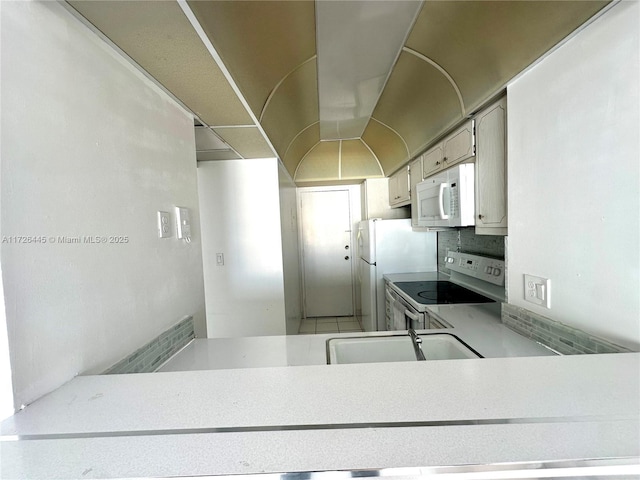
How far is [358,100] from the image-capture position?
2.17 m

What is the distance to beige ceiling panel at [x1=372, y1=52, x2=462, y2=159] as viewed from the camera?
5.69ft

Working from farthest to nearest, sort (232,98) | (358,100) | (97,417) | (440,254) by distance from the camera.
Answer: (440,254)
(358,100)
(232,98)
(97,417)

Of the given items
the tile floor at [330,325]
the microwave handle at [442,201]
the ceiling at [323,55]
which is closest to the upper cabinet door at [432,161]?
the ceiling at [323,55]

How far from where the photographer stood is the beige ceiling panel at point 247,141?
66.7 inches

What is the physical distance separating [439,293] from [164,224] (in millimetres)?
1995

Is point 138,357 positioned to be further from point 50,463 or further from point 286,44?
point 286,44

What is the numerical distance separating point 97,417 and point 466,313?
1.74 meters

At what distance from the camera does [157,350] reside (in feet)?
3.36

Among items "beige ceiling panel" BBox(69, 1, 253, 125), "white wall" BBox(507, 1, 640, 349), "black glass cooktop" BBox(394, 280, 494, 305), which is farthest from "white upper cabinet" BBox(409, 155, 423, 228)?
"beige ceiling panel" BBox(69, 1, 253, 125)

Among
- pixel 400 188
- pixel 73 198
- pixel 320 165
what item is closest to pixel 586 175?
pixel 73 198

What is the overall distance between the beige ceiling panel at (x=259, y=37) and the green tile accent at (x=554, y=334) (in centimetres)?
167

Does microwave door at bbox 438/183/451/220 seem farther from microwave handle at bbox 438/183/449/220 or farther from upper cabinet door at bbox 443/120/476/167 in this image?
upper cabinet door at bbox 443/120/476/167

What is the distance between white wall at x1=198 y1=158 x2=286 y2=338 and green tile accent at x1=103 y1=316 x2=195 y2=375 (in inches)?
44.9

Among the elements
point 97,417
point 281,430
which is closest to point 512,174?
point 281,430
